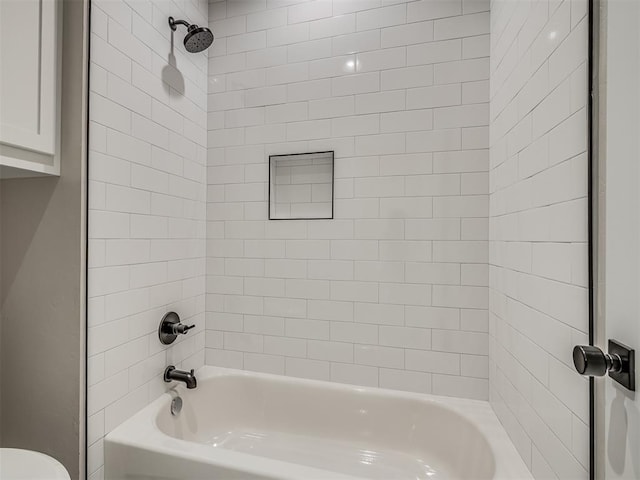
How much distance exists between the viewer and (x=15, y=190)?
129 cm

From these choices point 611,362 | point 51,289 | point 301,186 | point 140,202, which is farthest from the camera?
point 301,186

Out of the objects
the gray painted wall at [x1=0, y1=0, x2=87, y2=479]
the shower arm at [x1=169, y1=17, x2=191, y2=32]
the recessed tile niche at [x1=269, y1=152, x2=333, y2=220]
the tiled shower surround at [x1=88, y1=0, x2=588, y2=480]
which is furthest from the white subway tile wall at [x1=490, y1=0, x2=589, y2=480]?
the gray painted wall at [x1=0, y1=0, x2=87, y2=479]

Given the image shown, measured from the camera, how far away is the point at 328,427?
180cm

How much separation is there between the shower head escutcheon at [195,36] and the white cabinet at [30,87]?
530 millimetres

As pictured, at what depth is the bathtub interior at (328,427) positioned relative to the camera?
1606 millimetres

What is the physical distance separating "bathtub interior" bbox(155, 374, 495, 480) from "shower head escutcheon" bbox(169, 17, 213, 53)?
1.73 meters

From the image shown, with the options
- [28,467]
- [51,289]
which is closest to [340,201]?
[51,289]

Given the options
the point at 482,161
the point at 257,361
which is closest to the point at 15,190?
the point at 257,361

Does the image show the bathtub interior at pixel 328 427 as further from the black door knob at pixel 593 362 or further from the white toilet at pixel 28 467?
the black door knob at pixel 593 362

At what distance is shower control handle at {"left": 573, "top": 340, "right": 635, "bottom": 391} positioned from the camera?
667 millimetres

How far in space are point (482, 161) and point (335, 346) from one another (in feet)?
3.90

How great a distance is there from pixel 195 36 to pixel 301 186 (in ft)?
2.90

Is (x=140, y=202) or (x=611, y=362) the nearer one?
(x=611, y=362)

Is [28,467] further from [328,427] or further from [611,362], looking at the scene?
[611,362]
